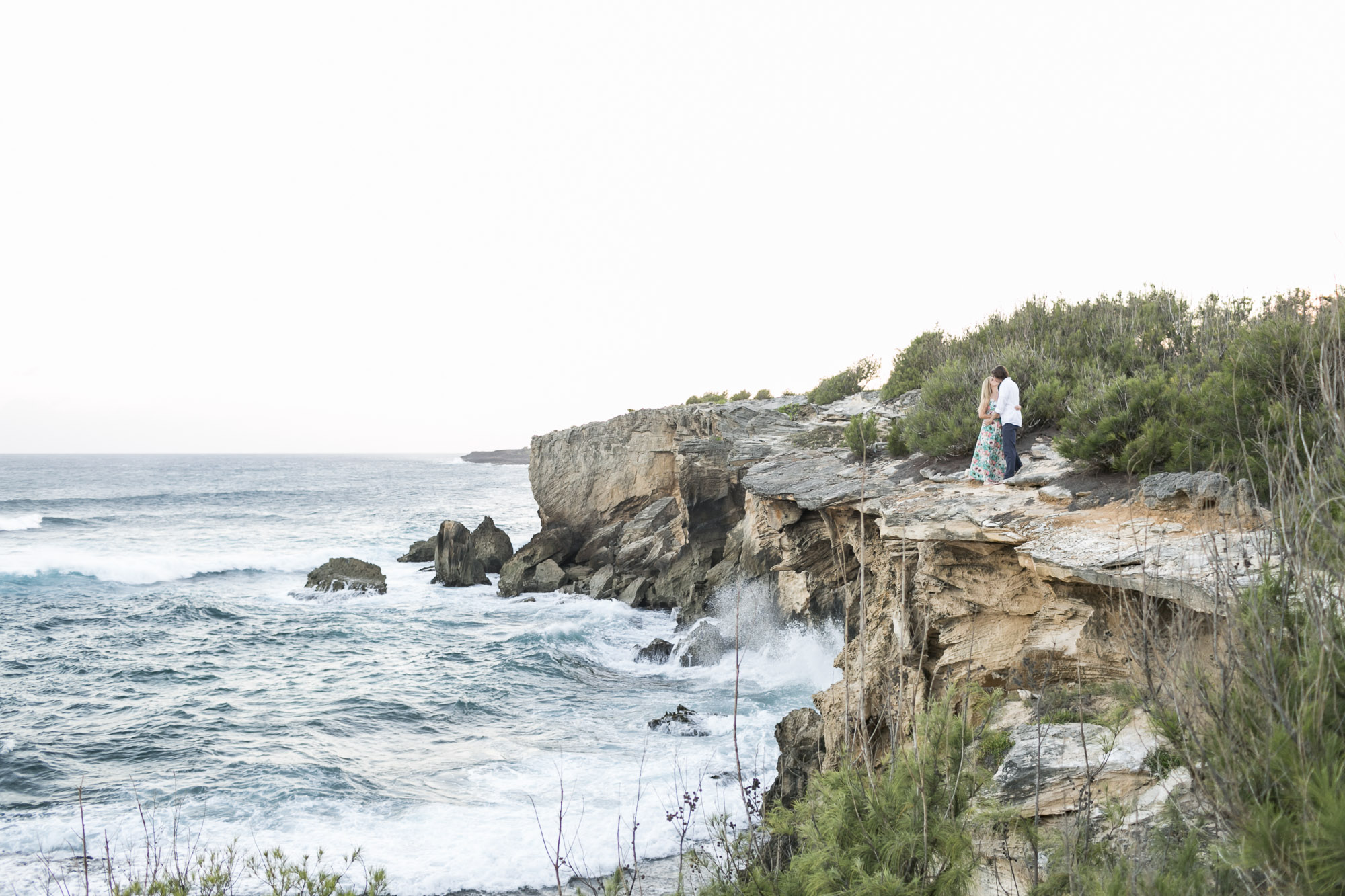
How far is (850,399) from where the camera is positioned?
1981 centimetres

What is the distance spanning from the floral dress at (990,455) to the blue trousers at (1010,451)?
0.03 meters

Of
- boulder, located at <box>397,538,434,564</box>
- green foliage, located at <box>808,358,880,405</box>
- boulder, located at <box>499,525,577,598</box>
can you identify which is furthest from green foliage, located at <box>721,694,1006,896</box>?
boulder, located at <box>397,538,434,564</box>

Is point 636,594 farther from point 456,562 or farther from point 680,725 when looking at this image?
point 680,725

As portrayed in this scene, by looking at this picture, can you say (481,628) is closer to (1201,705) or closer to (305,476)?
(1201,705)

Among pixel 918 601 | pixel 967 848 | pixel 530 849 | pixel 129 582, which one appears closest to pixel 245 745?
pixel 530 849

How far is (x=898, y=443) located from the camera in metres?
12.2

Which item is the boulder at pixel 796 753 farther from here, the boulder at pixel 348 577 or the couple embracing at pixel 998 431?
the boulder at pixel 348 577

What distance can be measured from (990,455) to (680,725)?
22.3ft

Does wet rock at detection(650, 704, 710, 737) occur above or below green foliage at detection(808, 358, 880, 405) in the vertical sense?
below

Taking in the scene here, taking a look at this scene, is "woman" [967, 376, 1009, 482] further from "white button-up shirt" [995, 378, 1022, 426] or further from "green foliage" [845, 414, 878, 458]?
"green foliage" [845, 414, 878, 458]

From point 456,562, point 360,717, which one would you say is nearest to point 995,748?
point 360,717

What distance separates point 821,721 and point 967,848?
19.7 feet

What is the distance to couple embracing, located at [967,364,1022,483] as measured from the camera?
915cm

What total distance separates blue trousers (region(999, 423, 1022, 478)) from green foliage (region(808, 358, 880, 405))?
12171 mm
